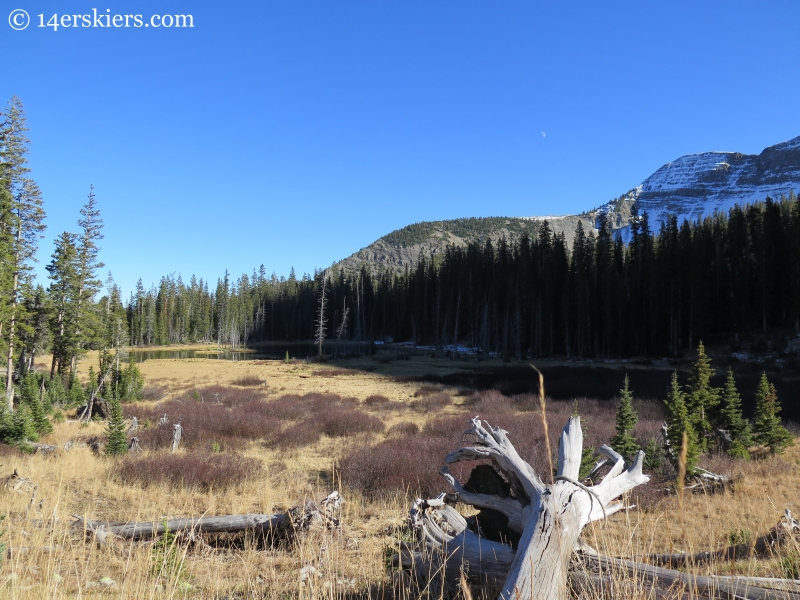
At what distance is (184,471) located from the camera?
888cm

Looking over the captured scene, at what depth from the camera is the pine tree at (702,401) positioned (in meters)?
10.2

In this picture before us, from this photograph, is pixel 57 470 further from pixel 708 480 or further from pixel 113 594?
pixel 708 480

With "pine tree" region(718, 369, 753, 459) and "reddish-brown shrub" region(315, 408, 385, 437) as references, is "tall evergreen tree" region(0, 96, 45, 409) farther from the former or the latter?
"pine tree" region(718, 369, 753, 459)

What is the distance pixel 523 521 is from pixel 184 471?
7767mm

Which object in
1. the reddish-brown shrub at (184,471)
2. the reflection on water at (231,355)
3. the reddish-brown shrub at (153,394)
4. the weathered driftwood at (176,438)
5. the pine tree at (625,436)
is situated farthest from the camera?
the reflection on water at (231,355)

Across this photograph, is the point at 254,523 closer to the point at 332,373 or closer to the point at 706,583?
the point at 706,583

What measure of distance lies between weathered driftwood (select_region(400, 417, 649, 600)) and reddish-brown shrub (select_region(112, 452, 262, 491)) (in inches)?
238

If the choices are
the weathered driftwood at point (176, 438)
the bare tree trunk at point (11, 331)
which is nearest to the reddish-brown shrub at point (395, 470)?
the weathered driftwood at point (176, 438)

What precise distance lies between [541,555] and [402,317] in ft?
263

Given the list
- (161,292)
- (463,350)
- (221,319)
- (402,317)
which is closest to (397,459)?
(463,350)

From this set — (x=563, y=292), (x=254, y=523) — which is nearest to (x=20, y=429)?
(x=254, y=523)

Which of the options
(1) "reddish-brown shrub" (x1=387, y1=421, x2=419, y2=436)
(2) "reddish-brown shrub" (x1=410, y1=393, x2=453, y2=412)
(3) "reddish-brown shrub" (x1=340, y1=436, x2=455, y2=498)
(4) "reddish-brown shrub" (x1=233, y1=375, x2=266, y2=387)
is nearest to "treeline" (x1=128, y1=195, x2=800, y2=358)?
(4) "reddish-brown shrub" (x1=233, y1=375, x2=266, y2=387)

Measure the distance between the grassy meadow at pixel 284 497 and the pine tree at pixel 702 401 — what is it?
2.70 feet

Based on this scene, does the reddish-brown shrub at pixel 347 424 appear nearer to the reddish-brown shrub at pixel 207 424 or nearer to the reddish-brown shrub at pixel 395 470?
the reddish-brown shrub at pixel 207 424
